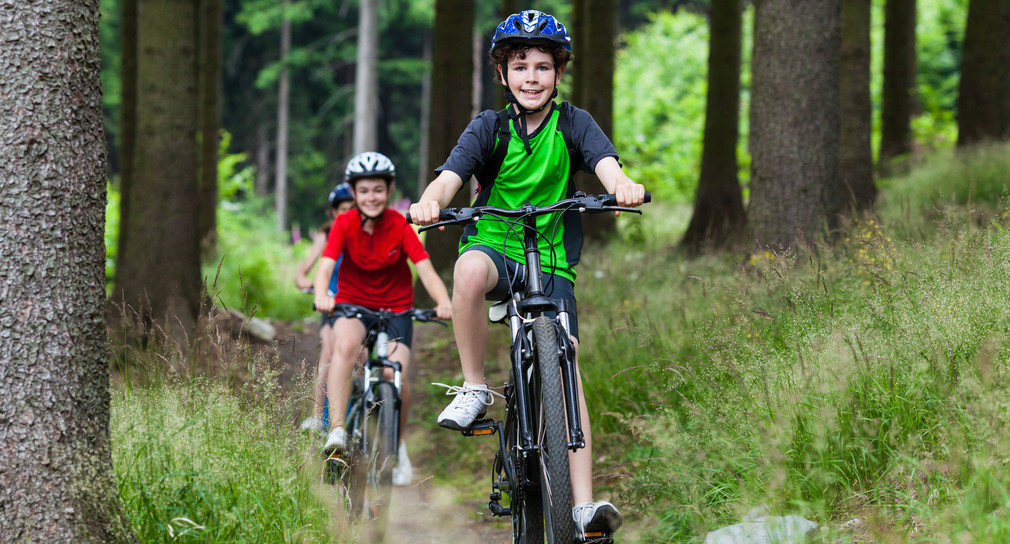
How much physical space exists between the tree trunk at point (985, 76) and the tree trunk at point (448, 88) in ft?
23.7

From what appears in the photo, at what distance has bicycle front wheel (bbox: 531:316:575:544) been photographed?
11.1 ft

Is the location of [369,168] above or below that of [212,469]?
above

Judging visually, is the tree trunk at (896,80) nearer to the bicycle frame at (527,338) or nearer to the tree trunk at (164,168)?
the tree trunk at (164,168)

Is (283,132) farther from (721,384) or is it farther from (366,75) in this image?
(721,384)

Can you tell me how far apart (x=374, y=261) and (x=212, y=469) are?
2.69 metres

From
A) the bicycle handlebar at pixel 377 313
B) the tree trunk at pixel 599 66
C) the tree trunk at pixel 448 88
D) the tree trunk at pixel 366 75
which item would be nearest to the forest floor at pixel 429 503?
the bicycle handlebar at pixel 377 313

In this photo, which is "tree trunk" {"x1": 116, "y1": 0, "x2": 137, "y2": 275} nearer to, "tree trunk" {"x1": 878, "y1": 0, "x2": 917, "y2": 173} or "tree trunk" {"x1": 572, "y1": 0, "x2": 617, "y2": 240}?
"tree trunk" {"x1": 572, "y1": 0, "x2": 617, "y2": 240}

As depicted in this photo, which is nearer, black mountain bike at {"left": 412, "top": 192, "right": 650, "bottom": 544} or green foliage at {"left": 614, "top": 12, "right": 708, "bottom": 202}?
black mountain bike at {"left": 412, "top": 192, "right": 650, "bottom": 544}

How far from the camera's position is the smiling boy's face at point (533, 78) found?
166 inches

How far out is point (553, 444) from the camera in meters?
3.39

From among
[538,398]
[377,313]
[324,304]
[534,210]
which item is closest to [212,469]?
[538,398]

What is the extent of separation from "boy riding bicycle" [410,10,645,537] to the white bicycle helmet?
1.95m

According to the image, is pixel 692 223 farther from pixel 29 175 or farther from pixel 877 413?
pixel 29 175

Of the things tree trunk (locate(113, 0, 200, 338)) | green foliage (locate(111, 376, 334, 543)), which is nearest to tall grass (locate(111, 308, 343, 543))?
green foliage (locate(111, 376, 334, 543))
